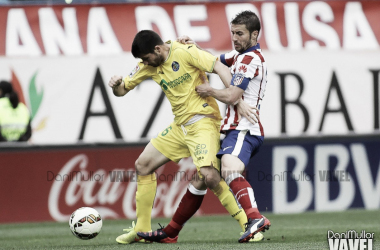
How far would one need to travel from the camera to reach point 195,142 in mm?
6422

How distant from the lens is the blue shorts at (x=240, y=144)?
6133 millimetres

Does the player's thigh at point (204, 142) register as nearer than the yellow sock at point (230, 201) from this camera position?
Yes

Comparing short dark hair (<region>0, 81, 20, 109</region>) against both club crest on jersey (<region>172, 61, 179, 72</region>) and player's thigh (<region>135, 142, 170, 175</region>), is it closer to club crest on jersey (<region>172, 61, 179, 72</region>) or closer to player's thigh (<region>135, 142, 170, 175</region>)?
player's thigh (<region>135, 142, 170, 175</region>)

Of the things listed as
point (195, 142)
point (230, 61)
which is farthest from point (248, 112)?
point (230, 61)

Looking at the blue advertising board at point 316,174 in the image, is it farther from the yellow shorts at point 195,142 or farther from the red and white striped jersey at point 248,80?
the red and white striped jersey at point 248,80

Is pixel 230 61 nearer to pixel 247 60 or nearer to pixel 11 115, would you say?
pixel 247 60

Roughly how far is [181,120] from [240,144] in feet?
2.22

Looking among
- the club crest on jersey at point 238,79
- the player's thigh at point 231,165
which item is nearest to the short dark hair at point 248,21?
the club crest on jersey at point 238,79

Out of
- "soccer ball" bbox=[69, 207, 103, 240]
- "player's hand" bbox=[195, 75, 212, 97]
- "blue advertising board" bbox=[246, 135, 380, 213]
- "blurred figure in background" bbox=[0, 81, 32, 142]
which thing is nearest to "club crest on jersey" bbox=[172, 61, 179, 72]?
"player's hand" bbox=[195, 75, 212, 97]

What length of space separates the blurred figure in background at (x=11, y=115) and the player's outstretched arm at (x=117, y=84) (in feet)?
16.5

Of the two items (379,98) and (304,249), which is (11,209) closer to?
(304,249)

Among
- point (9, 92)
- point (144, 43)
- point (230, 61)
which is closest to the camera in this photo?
point (144, 43)

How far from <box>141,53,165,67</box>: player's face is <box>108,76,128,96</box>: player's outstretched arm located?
30 centimetres

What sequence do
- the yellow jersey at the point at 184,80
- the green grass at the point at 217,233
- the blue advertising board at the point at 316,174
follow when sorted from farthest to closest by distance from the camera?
the blue advertising board at the point at 316,174 < the yellow jersey at the point at 184,80 < the green grass at the point at 217,233
